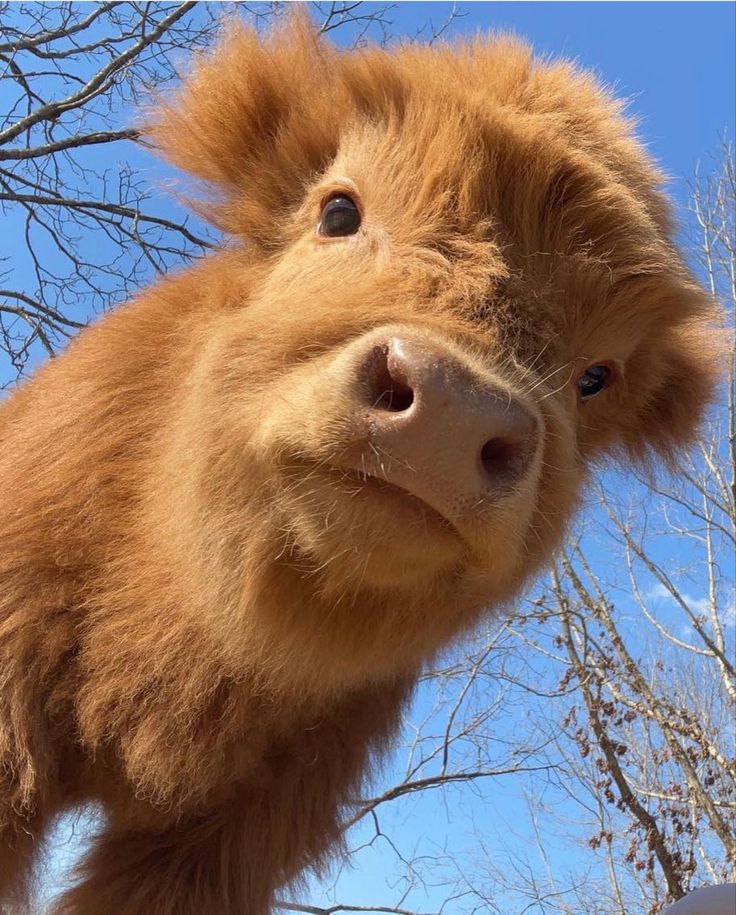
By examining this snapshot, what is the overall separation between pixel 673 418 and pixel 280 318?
62.2 inches

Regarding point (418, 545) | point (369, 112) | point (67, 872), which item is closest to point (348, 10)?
point (369, 112)

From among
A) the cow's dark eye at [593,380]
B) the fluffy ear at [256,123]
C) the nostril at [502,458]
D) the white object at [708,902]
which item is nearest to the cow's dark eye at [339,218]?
the fluffy ear at [256,123]

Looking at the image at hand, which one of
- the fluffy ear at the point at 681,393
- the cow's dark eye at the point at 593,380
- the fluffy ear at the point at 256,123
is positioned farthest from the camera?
the fluffy ear at the point at 681,393

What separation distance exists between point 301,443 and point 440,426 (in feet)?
0.84

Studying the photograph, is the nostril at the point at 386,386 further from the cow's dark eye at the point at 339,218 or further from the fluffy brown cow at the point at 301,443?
the cow's dark eye at the point at 339,218

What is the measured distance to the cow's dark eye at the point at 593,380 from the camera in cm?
208

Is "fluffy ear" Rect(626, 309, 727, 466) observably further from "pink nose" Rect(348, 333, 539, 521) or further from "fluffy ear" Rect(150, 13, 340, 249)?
"pink nose" Rect(348, 333, 539, 521)

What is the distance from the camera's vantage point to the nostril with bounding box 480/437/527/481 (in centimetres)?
129

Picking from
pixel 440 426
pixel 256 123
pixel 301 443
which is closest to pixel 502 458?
pixel 440 426

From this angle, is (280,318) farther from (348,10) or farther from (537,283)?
(348,10)

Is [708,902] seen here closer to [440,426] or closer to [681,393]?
[440,426]

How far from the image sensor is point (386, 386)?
127 cm

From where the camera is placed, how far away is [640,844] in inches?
196

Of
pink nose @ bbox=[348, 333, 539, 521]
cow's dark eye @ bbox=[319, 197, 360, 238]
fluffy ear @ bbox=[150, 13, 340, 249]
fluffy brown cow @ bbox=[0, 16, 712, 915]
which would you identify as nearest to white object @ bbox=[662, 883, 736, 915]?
fluffy brown cow @ bbox=[0, 16, 712, 915]
